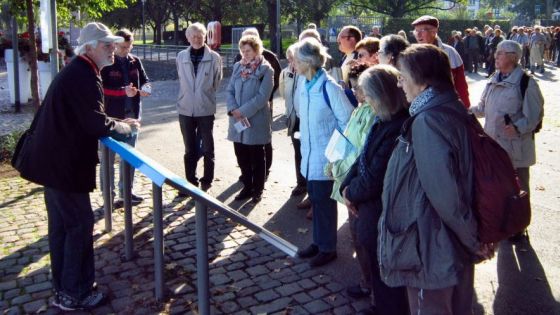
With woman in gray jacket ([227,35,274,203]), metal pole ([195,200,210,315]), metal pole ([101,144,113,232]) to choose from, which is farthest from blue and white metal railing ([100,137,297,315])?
woman in gray jacket ([227,35,274,203])

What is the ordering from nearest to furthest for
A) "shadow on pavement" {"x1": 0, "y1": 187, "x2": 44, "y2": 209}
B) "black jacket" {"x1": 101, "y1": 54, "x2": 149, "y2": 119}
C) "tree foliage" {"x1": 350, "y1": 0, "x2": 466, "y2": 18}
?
"black jacket" {"x1": 101, "y1": 54, "x2": 149, "y2": 119} → "shadow on pavement" {"x1": 0, "y1": 187, "x2": 44, "y2": 209} → "tree foliage" {"x1": 350, "y1": 0, "x2": 466, "y2": 18}

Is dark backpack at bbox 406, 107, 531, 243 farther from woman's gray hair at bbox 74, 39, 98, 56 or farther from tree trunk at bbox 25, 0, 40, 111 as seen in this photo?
tree trunk at bbox 25, 0, 40, 111

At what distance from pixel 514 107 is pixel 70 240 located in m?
3.91

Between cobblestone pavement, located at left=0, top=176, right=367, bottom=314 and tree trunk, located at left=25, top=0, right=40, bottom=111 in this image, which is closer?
cobblestone pavement, located at left=0, top=176, right=367, bottom=314

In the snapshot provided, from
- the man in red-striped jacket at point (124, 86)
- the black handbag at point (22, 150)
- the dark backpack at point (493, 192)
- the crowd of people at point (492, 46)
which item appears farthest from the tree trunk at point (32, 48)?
the crowd of people at point (492, 46)

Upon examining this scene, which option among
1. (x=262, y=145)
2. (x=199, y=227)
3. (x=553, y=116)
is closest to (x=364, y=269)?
(x=199, y=227)

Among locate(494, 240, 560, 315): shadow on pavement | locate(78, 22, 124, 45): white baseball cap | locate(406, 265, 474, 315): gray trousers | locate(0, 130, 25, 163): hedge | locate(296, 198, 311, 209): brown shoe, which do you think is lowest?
locate(494, 240, 560, 315): shadow on pavement

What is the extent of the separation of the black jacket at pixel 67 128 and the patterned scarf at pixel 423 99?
207 cm

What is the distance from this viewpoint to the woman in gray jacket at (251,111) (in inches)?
259

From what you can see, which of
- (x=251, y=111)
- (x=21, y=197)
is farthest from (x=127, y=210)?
(x=21, y=197)

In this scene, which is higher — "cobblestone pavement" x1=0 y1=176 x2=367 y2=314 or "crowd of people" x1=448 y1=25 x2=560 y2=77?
"crowd of people" x1=448 y1=25 x2=560 y2=77

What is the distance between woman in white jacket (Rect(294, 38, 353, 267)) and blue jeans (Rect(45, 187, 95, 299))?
5.82 ft

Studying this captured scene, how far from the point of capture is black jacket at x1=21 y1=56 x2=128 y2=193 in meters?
3.75

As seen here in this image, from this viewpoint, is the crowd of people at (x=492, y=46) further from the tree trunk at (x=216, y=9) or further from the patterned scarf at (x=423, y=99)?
the patterned scarf at (x=423, y=99)
